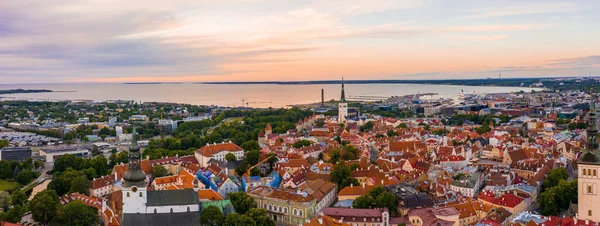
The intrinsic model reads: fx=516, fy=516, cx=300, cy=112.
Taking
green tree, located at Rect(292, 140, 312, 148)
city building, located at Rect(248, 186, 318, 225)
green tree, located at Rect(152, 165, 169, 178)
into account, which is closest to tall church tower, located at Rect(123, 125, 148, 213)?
city building, located at Rect(248, 186, 318, 225)

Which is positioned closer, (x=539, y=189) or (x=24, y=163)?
(x=539, y=189)

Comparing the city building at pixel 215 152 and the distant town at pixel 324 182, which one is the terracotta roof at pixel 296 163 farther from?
the city building at pixel 215 152

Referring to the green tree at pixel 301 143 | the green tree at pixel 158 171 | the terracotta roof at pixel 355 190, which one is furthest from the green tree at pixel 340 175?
the green tree at pixel 301 143

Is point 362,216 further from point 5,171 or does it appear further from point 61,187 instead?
point 5,171

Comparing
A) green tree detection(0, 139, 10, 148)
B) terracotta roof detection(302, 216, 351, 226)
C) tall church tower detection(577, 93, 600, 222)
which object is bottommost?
green tree detection(0, 139, 10, 148)

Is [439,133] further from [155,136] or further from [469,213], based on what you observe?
[155,136]

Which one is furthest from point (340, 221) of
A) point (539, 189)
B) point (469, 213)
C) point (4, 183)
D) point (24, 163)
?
point (24, 163)

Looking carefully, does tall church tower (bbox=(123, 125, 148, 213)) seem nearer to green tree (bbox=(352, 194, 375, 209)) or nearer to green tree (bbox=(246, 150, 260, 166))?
green tree (bbox=(352, 194, 375, 209))
